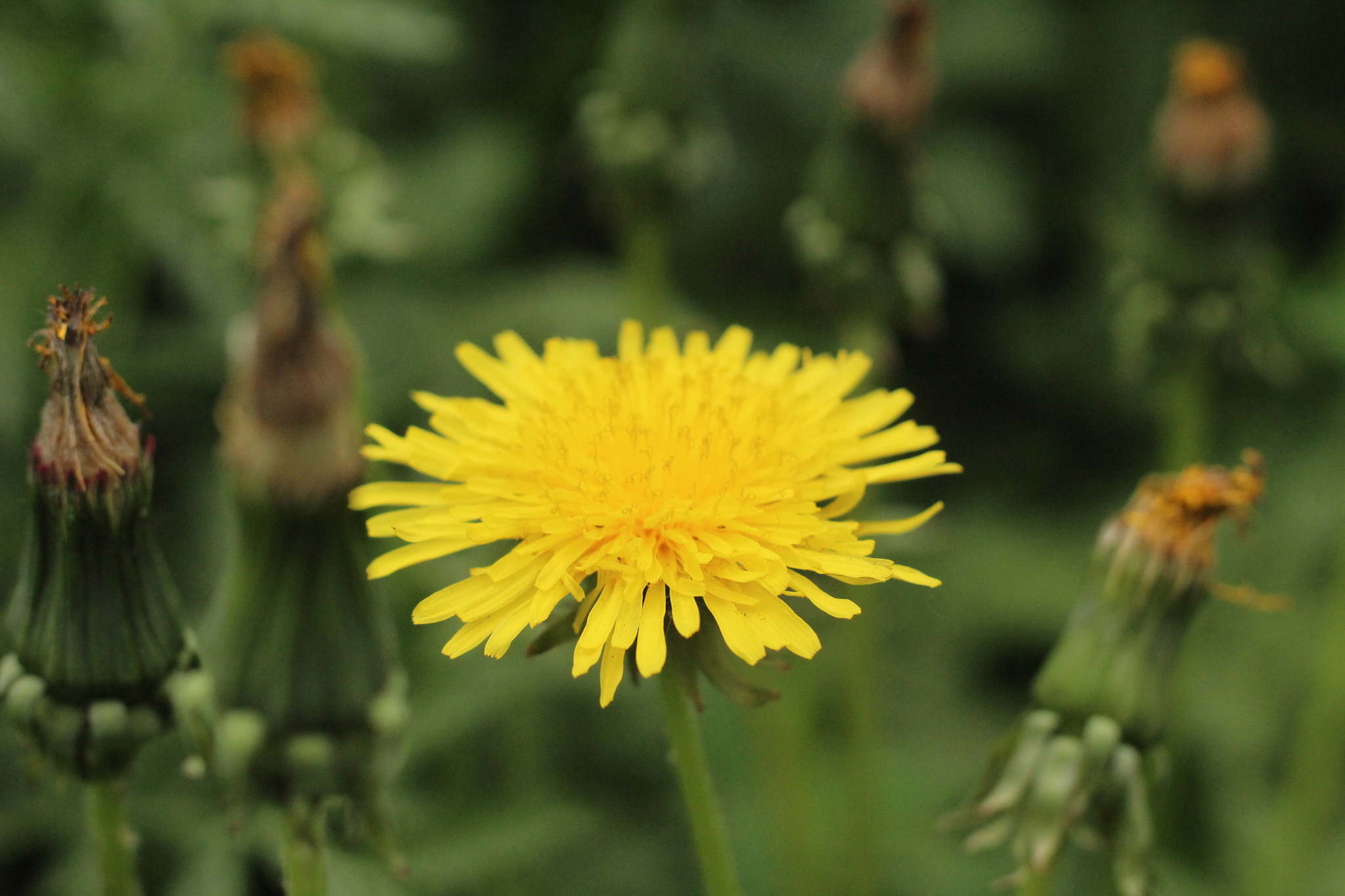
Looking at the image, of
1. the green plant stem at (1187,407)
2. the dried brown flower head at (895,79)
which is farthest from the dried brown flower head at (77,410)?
the green plant stem at (1187,407)

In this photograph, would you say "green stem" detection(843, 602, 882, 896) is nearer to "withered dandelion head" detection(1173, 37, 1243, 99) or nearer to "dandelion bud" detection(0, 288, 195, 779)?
"withered dandelion head" detection(1173, 37, 1243, 99)

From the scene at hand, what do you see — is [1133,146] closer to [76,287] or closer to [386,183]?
[386,183]

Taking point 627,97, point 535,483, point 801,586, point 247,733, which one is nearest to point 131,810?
point 247,733

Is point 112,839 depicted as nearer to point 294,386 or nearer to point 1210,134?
point 294,386

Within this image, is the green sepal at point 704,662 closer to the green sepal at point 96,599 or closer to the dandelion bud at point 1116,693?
the dandelion bud at point 1116,693

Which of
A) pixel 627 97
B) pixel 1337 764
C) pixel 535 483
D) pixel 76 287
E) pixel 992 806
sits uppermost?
pixel 627 97

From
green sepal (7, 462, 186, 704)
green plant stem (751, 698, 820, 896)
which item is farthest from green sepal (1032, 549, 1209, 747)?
green sepal (7, 462, 186, 704)
